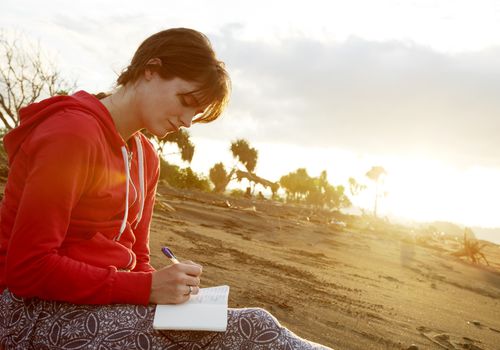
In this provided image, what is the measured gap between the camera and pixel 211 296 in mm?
1381

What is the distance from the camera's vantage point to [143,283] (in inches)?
50.6

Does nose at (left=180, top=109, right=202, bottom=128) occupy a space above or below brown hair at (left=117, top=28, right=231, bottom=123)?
below

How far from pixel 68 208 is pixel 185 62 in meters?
0.62

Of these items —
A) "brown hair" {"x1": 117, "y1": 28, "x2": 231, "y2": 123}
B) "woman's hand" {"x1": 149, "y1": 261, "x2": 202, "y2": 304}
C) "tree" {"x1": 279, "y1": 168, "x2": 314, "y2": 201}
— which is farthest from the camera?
"tree" {"x1": 279, "y1": 168, "x2": 314, "y2": 201}

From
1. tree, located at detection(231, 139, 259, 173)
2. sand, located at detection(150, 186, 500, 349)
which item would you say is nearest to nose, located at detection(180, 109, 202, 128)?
sand, located at detection(150, 186, 500, 349)

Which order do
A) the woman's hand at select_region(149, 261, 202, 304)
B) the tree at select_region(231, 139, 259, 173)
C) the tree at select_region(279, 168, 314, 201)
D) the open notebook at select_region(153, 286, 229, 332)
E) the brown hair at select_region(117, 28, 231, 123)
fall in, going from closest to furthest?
the open notebook at select_region(153, 286, 229, 332)
the woman's hand at select_region(149, 261, 202, 304)
the brown hair at select_region(117, 28, 231, 123)
the tree at select_region(231, 139, 259, 173)
the tree at select_region(279, 168, 314, 201)

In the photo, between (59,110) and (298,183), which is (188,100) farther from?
(298,183)

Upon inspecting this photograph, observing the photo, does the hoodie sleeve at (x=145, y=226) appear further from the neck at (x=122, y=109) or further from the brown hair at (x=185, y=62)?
the brown hair at (x=185, y=62)

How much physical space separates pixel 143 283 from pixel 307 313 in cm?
275

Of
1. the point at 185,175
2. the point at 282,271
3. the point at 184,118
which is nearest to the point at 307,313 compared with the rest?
the point at 282,271

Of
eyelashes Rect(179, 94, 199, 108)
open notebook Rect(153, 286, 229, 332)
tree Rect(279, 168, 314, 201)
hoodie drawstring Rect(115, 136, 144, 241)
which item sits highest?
tree Rect(279, 168, 314, 201)

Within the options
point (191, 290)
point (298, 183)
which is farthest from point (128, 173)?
point (298, 183)

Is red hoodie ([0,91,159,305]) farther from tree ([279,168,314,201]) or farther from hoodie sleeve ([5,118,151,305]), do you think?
tree ([279,168,314,201])

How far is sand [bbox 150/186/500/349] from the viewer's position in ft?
11.9
